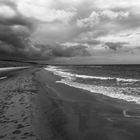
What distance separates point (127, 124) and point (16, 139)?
5.30 metres

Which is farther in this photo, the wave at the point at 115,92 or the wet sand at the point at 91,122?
the wave at the point at 115,92

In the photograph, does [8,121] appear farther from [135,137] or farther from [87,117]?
[135,137]

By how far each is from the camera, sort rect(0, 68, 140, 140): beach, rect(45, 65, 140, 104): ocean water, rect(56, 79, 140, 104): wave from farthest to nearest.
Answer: rect(45, 65, 140, 104): ocean water, rect(56, 79, 140, 104): wave, rect(0, 68, 140, 140): beach

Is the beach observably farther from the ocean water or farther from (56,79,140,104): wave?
the ocean water

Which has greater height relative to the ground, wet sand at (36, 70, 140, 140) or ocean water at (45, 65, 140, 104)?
ocean water at (45, 65, 140, 104)

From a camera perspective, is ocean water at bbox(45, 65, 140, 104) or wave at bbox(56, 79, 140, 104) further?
ocean water at bbox(45, 65, 140, 104)

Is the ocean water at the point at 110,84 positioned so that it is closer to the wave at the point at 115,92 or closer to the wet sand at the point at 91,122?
the wave at the point at 115,92

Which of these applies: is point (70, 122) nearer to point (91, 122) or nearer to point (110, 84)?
point (91, 122)

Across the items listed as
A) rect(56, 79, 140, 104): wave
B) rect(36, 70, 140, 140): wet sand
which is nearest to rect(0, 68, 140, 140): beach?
rect(36, 70, 140, 140): wet sand

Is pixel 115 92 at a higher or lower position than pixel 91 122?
higher

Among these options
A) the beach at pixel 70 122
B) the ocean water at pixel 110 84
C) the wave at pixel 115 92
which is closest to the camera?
the beach at pixel 70 122

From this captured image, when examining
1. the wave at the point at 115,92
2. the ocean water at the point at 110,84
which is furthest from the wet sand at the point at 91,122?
the ocean water at the point at 110,84

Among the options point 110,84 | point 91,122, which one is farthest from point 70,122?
point 110,84

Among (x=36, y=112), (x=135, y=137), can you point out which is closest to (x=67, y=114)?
(x=36, y=112)
